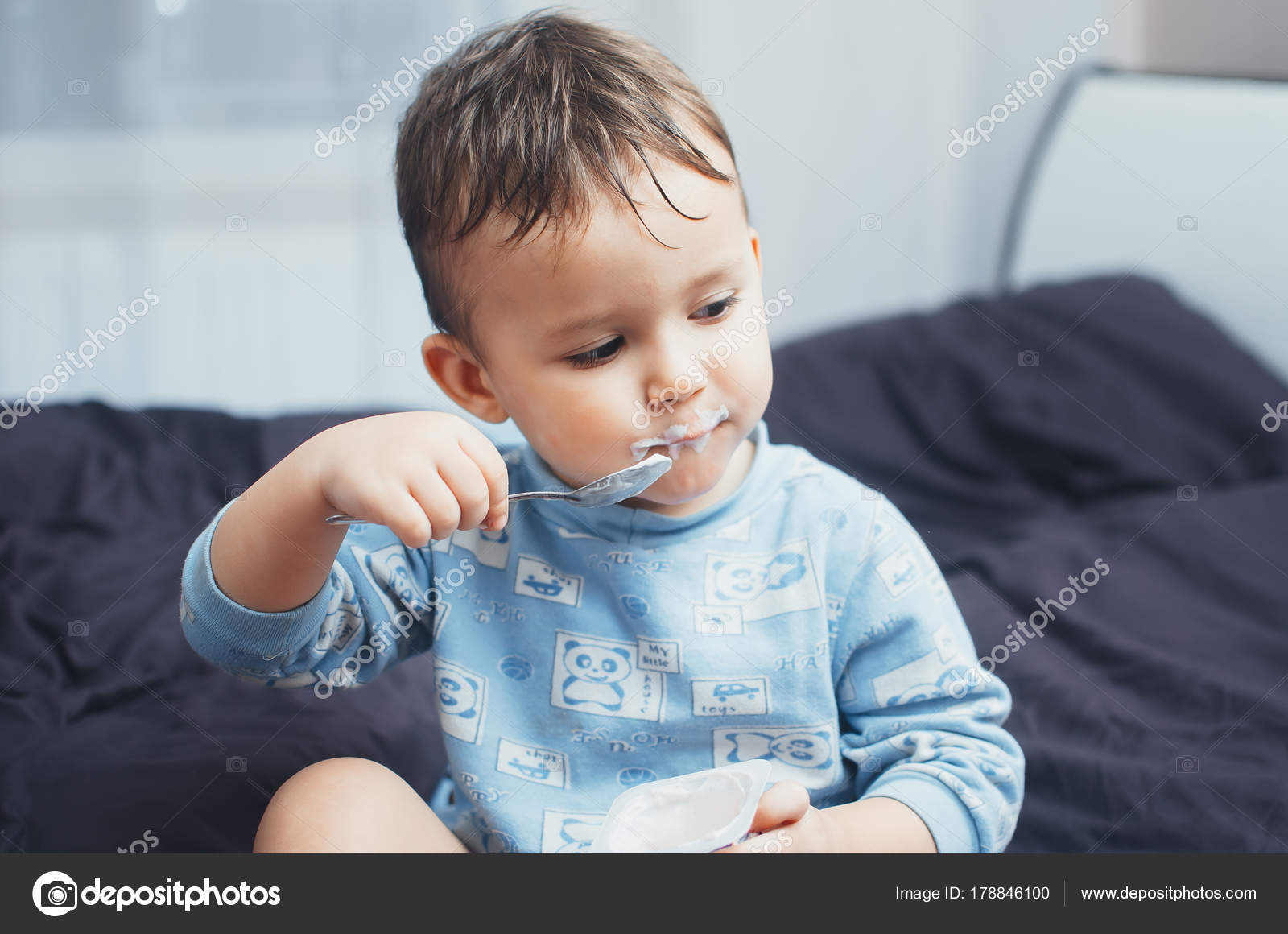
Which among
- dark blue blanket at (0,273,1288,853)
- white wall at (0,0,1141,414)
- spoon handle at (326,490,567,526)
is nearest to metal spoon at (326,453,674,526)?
spoon handle at (326,490,567,526)

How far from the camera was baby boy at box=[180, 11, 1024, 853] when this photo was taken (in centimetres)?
66

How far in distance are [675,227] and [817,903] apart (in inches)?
16.0

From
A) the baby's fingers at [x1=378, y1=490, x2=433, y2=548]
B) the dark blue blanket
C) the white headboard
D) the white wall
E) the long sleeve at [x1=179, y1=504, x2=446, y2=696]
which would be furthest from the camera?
the white wall

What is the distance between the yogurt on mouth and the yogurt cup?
20cm

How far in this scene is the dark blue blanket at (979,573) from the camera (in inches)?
35.1

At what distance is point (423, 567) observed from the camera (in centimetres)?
79

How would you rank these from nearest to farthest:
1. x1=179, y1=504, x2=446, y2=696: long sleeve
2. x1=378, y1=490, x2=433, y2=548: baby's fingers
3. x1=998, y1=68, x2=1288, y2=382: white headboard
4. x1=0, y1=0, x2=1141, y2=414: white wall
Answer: x1=378, y1=490, x2=433, y2=548: baby's fingers < x1=179, y1=504, x2=446, y2=696: long sleeve < x1=998, y1=68, x2=1288, y2=382: white headboard < x1=0, y1=0, x2=1141, y2=414: white wall

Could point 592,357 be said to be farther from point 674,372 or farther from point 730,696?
point 730,696

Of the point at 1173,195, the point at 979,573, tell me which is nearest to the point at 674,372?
the point at 979,573

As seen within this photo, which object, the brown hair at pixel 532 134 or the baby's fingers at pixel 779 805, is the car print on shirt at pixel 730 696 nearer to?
the baby's fingers at pixel 779 805

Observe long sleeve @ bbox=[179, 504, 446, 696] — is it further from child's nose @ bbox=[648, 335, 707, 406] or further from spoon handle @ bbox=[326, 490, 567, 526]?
child's nose @ bbox=[648, 335, 707, 406]

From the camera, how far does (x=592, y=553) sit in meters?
0.78

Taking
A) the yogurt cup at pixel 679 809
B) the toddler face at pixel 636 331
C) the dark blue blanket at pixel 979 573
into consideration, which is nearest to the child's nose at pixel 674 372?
the toddler face at pixel 636 331

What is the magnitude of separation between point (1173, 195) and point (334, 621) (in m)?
1.48
